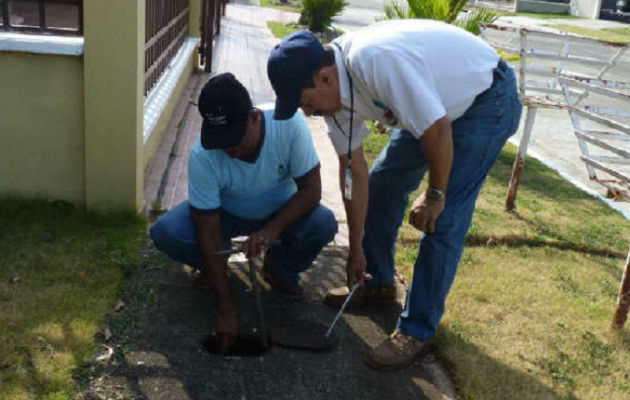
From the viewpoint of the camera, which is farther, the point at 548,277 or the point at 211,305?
the point at 548,277

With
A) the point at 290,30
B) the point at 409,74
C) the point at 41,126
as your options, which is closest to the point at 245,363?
the point at 409,74

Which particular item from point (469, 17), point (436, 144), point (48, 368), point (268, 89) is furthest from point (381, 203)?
point (268, 89)

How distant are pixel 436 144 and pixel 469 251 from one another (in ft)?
7.16

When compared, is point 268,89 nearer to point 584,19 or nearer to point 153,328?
point 153,328

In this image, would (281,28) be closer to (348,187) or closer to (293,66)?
(348,187)

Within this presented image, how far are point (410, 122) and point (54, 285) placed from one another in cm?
204

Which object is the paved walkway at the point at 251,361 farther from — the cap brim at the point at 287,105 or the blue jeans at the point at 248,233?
the cap brim at the point at 287,105

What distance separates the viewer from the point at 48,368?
3043mm

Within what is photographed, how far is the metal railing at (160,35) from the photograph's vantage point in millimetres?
6031

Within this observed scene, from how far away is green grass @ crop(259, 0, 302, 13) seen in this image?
963 inches

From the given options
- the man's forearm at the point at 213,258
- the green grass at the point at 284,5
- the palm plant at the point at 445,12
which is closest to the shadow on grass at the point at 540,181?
the palm plant at the point at 445,12

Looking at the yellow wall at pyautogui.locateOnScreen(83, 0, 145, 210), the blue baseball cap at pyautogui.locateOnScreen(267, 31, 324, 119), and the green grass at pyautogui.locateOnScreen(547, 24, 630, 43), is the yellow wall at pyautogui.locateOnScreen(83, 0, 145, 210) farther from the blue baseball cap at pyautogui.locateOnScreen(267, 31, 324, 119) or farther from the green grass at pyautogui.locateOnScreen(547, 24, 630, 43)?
the green grass at pyautogui.locateOnScreen(547, 24, 630, 43)

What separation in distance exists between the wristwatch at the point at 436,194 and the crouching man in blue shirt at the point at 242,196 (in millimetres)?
778

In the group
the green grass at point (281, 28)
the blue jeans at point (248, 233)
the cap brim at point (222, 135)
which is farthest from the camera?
the green grass at point (281, 28)
